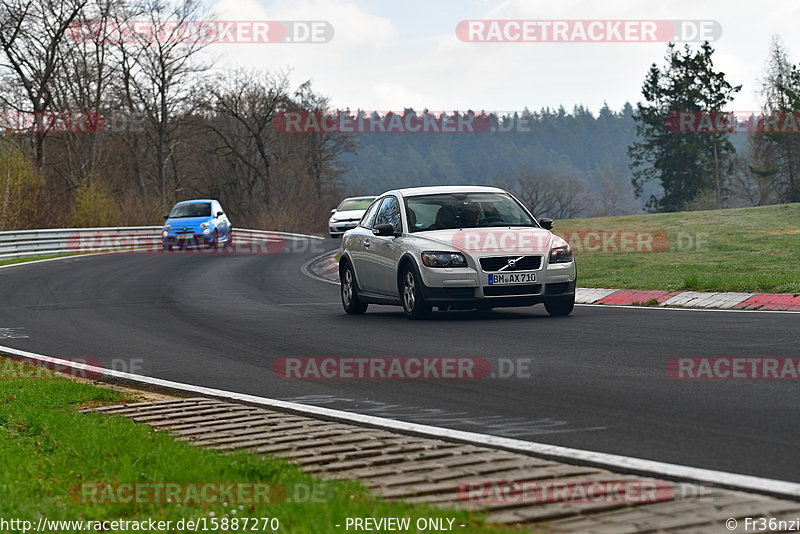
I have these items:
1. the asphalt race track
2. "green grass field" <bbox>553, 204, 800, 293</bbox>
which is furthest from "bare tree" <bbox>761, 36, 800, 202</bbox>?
the asphalt race track

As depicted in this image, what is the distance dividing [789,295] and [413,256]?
509 cm

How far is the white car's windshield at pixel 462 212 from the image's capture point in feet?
48.0

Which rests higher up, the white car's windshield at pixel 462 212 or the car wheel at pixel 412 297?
the white car's windshield at pixel 462 212

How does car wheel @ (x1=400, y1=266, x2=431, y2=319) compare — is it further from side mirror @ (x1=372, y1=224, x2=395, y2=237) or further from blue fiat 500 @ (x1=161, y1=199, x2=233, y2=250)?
blue fiat 500 @ (x1=161, y1=199, x2=233, y2=250)

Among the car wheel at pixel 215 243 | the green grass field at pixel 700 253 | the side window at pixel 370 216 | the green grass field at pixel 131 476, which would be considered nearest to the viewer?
the green grass field at pixel 131 476

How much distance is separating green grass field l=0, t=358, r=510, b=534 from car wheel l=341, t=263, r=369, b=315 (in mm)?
8087

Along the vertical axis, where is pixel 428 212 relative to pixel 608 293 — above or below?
above

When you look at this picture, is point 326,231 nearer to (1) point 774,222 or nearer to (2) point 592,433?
(1) point 774,222

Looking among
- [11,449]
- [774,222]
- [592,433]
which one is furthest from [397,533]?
[774,222]

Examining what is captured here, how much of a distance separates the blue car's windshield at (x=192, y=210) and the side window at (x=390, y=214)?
79.1ft

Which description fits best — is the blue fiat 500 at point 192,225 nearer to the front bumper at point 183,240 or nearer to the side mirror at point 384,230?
the front bumper at point 183,240

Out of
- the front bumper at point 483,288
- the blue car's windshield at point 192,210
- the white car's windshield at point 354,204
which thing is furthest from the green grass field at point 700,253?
the blue car's windshield at point 192,210

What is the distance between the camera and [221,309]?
17125 mm

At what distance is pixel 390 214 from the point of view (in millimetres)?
15500
